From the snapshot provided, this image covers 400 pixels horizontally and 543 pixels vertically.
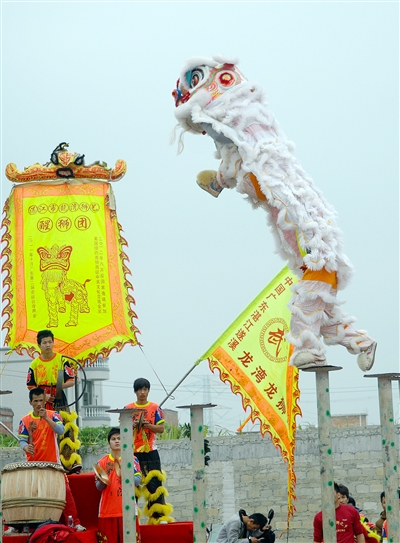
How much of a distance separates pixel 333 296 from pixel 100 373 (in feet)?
67.6

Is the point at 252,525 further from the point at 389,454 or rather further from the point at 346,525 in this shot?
the point at 389,454

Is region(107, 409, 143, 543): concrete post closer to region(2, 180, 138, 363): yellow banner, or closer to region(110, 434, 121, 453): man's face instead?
region(110, 434, 121, 453): man's face

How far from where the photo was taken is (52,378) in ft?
27.5

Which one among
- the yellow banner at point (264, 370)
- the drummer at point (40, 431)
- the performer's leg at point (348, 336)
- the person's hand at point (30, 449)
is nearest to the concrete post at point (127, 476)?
the performer's leg at point (348, 336)

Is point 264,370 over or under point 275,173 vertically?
under

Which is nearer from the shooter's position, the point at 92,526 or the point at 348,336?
the point at 348,336

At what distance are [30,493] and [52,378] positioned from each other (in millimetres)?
1458

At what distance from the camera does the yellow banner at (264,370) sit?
393 inches

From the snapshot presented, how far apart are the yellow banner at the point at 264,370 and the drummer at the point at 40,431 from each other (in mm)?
2521

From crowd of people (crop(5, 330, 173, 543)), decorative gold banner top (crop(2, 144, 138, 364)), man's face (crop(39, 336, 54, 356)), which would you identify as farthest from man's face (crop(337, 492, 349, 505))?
decorative gold banner top (crop(2, 144, 138, 364))

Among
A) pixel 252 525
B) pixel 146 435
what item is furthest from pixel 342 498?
pixel 146 435

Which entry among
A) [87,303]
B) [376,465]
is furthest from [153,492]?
[376,465]

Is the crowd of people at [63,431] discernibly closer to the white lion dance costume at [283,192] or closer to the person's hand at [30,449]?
the person's hand at [30,449]

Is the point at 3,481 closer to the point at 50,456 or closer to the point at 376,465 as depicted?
the point at 50,456
